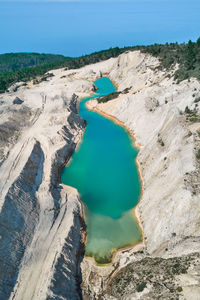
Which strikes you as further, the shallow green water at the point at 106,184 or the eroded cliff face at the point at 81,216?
the shallow green water at the point at 106,184

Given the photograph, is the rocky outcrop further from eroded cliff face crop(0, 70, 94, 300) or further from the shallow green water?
eroded cliff face crop(0, 70, 94, 300)

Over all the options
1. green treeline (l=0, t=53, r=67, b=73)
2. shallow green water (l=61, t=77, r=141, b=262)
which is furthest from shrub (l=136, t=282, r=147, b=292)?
green treeline (l=0, t=53, r=67, b=73)

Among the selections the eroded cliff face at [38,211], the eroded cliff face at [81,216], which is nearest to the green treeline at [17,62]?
the eroded cliff face at [38,211]

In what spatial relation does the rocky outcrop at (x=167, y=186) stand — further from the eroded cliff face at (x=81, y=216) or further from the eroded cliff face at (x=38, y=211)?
the eroded cliff face at (x=38, y=211)

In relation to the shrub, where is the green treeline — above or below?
above

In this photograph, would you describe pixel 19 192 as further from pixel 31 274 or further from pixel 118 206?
pixel 118 206

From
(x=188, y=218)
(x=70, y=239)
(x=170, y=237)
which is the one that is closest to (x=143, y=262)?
(x=170, y=237)

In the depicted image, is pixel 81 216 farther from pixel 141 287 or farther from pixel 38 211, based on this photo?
pixel 141 287
